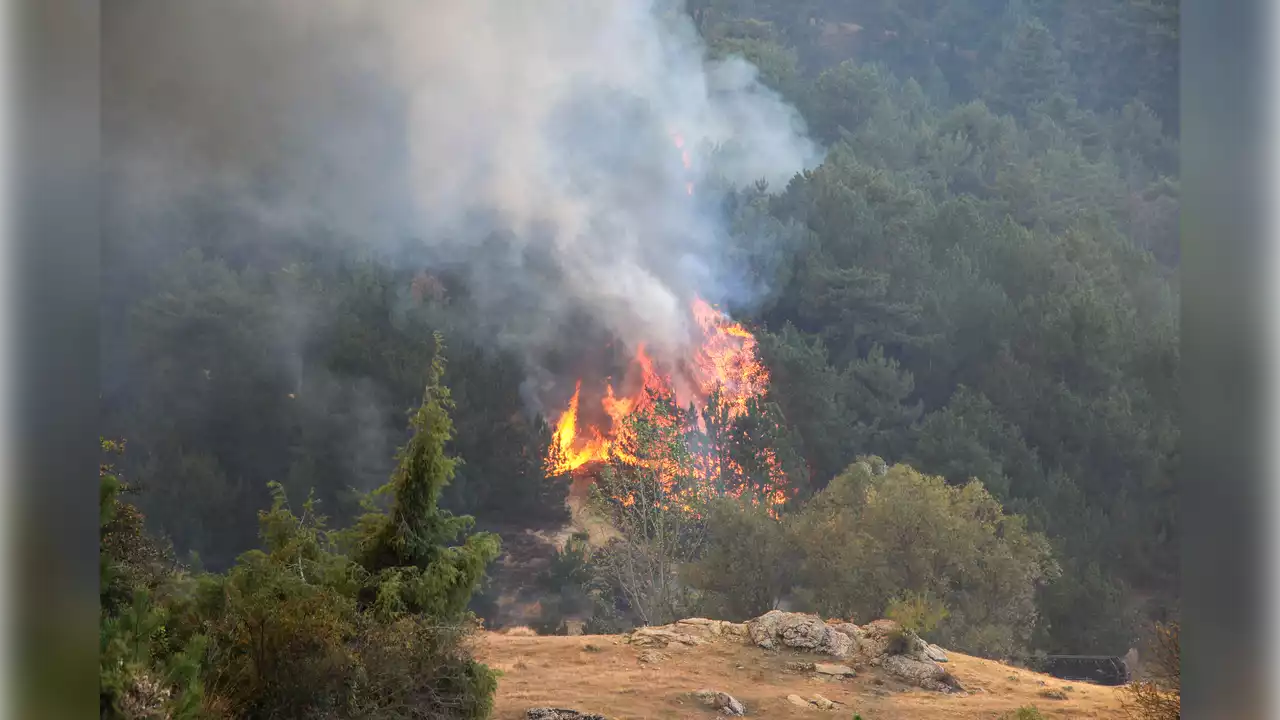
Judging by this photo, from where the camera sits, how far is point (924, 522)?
11.1 m

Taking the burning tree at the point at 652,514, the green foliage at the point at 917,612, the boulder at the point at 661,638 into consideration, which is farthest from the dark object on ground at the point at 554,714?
the burning tree at the point at 652,514

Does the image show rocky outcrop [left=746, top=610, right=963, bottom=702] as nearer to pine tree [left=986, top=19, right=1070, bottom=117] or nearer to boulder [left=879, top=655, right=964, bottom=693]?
boulder [left=879, top=655, right=964, bottom=693]

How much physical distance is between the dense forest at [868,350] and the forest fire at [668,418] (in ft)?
0.65

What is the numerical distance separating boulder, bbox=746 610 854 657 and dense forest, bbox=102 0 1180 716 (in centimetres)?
83

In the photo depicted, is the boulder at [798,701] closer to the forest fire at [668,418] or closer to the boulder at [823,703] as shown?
the boulder at [823,703]

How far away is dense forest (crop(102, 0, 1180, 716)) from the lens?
1084 cm

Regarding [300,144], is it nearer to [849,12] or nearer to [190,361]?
[190,361]
